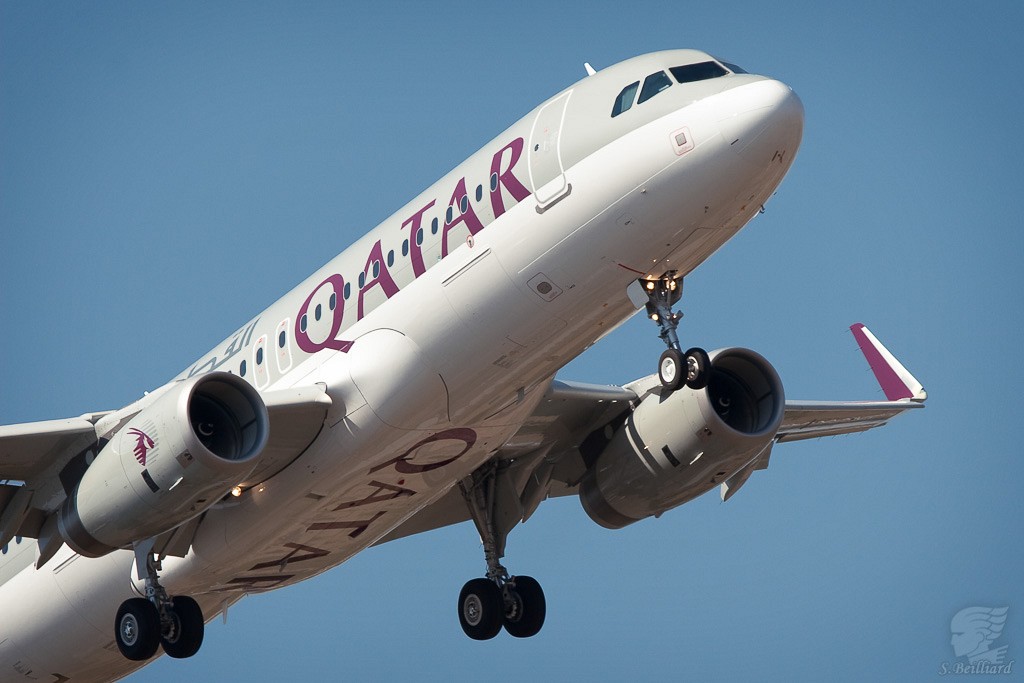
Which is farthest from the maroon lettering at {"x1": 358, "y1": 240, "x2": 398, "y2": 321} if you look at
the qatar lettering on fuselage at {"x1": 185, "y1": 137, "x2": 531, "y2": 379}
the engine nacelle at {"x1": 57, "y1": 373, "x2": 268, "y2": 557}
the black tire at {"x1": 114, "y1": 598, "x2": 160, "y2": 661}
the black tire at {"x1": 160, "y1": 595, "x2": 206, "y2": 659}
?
the black tire at {"x1": 114, "y1": 598, "x2": 160, "y2": 661}

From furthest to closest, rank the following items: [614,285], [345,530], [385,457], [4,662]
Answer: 1. [4,662]
2. [345,530]
3. [385,457]
4. [614,285]

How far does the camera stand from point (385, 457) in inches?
877

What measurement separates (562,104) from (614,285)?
258 centimetres

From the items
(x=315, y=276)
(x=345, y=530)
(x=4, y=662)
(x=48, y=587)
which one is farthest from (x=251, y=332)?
(x=4, y=662)

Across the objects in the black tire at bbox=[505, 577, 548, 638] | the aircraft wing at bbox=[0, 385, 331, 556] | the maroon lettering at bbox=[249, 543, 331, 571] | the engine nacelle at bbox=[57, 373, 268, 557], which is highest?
the aircraft wing at bbox=[0, 385, 331, 556]

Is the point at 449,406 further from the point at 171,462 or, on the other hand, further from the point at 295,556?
the point at 295,556

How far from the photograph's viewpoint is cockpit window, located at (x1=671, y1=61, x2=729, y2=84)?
2067cm

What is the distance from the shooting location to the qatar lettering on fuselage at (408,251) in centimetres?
2145

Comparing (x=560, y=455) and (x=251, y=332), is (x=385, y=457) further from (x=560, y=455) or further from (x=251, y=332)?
(x=560, y=455)

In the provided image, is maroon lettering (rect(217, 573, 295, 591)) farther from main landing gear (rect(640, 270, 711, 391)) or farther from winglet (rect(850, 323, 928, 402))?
winglet (rect(850, 323, 928, 402))

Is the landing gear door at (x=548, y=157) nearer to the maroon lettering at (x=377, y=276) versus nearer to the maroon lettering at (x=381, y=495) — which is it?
the maroon lettering at (x=377, y=276)

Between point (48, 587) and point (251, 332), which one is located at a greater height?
point (251, 332)

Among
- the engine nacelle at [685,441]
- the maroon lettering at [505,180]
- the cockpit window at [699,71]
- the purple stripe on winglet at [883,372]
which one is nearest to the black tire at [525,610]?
the engine nacelle at [685,441]

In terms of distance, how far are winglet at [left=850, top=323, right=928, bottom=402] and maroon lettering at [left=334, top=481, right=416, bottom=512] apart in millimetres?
9204
